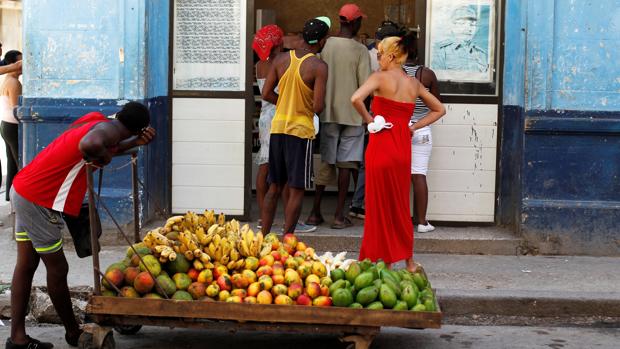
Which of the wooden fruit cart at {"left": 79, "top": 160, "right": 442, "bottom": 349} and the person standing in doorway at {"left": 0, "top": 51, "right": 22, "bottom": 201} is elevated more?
the person standing in doorway at {"left": 0, "top": 51, "right": 22, "bottom": 201}

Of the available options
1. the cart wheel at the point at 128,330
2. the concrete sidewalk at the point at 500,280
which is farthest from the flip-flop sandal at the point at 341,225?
the cart wheel at the point at 128,330

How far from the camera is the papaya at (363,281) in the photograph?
5.93 meters

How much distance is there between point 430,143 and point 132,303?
12.9 ft

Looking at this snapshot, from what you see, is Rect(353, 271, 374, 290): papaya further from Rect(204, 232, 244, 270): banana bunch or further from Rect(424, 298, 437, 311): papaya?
Rect(204, 232, 244, 270): banana bunch

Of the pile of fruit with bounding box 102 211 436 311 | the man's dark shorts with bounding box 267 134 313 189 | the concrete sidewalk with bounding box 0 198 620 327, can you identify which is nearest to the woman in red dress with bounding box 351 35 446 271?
the concrete sidewalk with bounding box 0 198 620 327

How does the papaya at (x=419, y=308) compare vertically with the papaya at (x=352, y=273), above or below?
below

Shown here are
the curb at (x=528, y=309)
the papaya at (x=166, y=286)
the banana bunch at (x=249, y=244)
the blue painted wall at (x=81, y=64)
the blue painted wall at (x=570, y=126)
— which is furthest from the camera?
the blue painted wall at (x=81, y=64)

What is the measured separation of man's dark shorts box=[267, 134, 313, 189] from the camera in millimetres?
8211

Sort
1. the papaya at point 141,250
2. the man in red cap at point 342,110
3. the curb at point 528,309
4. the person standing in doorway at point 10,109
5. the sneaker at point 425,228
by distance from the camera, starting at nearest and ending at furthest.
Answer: the papaya at point 141,250 < the curb at point 528,309 < the sneaker at point 425,228 < the man in red cap at point 342,110 < the person standing in doorway at point 10,109

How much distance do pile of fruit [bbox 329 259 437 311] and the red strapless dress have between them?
1133mm

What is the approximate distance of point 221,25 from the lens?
30.4 ft

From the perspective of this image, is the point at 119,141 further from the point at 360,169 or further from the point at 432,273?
the point at 360,169

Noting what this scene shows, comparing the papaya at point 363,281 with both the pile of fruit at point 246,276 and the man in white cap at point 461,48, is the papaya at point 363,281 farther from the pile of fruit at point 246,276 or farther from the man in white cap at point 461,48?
the man in white cap at point 461,48

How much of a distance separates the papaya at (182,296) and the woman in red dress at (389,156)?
194 cm
